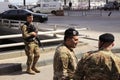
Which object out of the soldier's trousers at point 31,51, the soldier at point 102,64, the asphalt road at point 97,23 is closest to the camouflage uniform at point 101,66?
the soldier at point 102,64


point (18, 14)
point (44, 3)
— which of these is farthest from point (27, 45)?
point (44, 3)

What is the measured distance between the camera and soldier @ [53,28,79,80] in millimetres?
4566

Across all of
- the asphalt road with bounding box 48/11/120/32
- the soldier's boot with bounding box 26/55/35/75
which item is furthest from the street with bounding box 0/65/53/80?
the asphalt road with bounding box 48/11/120/32

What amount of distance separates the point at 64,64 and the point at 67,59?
8cm

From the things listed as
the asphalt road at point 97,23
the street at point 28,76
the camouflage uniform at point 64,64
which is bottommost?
the asphalt road at point 97,23

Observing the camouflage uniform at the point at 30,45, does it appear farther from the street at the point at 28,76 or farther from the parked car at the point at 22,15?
the parked car at the point at 22,15

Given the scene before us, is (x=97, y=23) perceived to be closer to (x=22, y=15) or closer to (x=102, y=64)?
(x=22, y=15)

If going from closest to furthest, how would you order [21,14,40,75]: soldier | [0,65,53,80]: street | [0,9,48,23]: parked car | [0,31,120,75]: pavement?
[21,14,40,75]: soldier < [0,65,53,80]: street < [0,31,120,75]: pavement < [0,9,48,23]: parked car

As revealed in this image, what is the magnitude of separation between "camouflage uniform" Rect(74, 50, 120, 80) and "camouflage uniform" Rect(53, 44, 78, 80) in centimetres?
54

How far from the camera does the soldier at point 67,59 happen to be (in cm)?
457

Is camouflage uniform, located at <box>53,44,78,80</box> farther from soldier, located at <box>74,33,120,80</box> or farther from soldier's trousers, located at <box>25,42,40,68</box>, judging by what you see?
soldier's trousers, located at <box>25,42,40,68</box>

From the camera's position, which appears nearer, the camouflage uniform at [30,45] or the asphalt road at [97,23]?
the camouflage uniform at [30,45]

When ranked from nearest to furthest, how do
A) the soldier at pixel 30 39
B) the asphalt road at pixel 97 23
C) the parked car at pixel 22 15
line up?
the soldier at pixel 30 39 < the asphalt road at pixel 97 23 < the parked car at pixel 22 15

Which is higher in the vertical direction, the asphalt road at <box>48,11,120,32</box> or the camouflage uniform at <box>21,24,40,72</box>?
the camouflage uniform at <box>21,24,40,72</box>
